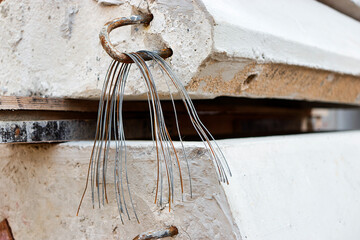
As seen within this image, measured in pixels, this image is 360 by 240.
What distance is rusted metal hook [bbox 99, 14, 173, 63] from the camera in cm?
92

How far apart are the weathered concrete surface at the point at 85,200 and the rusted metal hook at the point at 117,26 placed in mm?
204

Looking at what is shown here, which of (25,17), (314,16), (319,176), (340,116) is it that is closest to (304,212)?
(319,176)

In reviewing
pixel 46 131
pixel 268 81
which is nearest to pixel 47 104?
pixel 46 131

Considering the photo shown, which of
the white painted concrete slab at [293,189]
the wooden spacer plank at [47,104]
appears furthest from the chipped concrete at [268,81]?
the wooden spacer plank at [47,104]

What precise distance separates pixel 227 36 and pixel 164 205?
41cm

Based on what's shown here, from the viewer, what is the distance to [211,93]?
1071mm

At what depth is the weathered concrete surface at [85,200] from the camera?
900mm

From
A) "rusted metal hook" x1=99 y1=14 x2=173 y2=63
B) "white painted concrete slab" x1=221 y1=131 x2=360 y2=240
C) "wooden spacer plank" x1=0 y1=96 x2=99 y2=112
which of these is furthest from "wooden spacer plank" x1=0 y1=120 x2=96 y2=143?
"white painted concrete slab" x1=221 y1=131 x2=360 y2=240

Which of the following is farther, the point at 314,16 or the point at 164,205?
the point at 314,16

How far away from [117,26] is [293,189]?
1.94 feet

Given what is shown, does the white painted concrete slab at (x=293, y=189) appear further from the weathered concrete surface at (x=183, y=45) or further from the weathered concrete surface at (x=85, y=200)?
the weathered concrete surface at (x=183, y=45)

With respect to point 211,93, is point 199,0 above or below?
above

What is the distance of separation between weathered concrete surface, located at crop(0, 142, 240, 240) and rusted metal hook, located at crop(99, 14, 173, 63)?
204 millimetres

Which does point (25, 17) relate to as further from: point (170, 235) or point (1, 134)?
point (170, 235)
